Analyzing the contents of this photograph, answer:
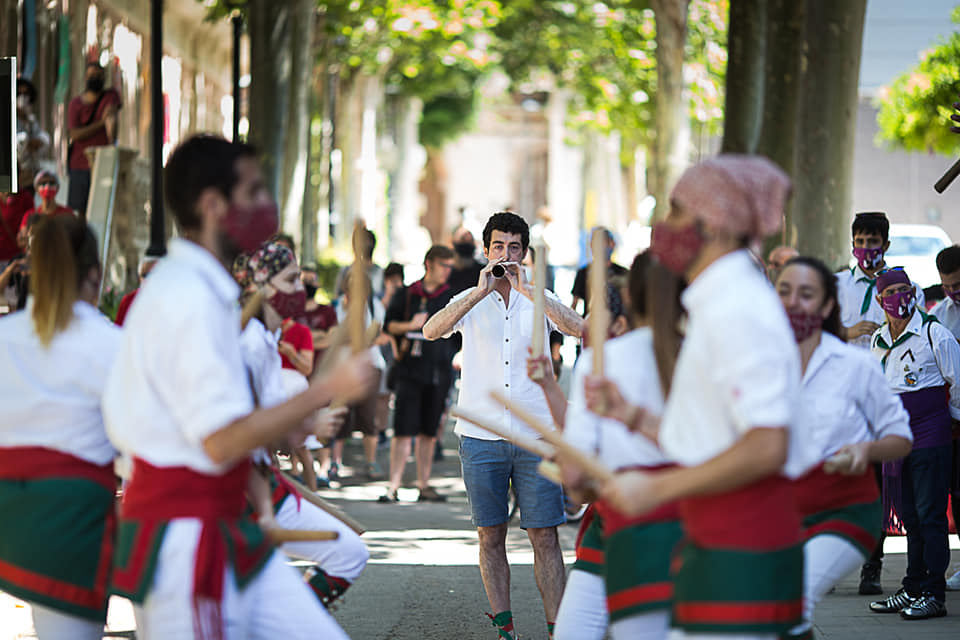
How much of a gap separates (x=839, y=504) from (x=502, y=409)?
2.38 meters

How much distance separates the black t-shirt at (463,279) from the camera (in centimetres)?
1265

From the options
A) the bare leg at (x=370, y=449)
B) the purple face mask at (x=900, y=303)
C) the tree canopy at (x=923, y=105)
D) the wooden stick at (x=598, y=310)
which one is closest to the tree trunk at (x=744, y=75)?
the bare leg at (x=370, y=449)

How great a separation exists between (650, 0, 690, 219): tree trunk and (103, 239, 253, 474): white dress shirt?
26.5 m

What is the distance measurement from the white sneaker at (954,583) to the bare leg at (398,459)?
17.6 ft

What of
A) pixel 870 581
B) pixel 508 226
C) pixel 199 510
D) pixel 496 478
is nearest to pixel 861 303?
pixel 870 581

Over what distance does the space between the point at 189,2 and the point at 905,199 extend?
29.6 m

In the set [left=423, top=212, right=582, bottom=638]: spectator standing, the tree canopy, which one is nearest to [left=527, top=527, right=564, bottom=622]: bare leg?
[left=423, top=212, right=582, bottom=638]: spectator standing

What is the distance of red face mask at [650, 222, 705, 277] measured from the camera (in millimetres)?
3848

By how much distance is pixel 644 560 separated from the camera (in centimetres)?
445

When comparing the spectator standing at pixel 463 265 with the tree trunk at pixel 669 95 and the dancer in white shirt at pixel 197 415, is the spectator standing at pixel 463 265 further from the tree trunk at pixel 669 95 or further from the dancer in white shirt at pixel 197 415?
the tree trunk at pixel 669 95

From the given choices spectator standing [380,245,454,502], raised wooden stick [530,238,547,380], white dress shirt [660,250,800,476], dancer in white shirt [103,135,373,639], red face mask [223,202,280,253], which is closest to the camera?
white dress shirt [660,250,800,476]

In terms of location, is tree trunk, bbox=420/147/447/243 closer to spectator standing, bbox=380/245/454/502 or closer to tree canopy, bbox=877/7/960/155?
tree canopy, bbox=877/7/960/155

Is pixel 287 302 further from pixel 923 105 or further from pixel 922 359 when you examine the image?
pixel 923 105

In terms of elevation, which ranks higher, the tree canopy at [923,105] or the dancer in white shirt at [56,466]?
the tree canopy at [923,105]
